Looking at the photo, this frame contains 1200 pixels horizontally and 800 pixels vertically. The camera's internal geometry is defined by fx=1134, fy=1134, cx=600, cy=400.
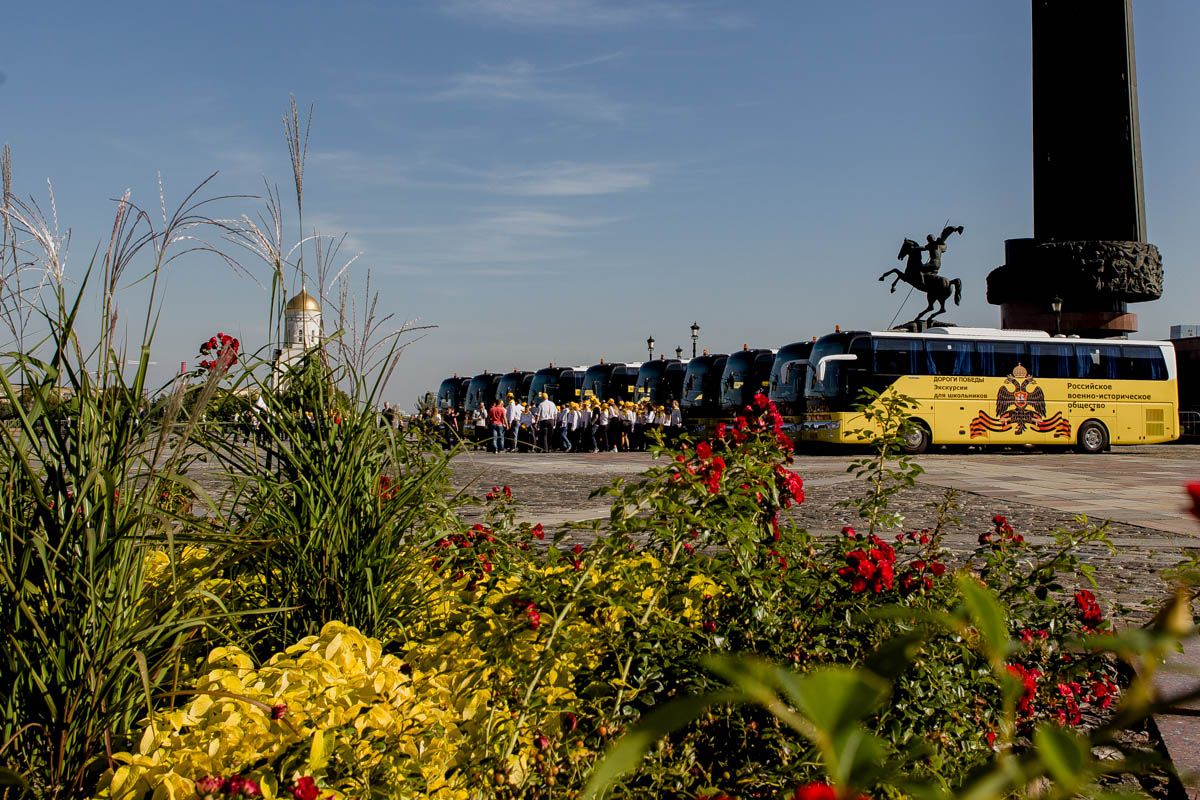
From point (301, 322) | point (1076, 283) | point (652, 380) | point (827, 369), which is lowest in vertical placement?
point (301, 322)

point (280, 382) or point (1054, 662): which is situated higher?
point (280, 382)

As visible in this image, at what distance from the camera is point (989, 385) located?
25.7 meters

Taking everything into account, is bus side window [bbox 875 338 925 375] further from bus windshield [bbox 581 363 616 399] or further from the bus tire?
bus windshield [bbox 581 363 616 399]

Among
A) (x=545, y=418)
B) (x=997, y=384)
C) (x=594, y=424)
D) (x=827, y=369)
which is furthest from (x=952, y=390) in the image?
(x=545, y=418)

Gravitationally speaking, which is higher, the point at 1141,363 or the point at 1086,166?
the point at 1086,166

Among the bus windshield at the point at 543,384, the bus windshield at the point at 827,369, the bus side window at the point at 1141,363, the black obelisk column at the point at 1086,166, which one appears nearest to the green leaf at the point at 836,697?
the bus windshield at the point at 827,369

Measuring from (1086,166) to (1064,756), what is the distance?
28735mm

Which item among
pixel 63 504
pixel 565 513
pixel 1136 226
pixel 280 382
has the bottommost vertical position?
pixel 565 513

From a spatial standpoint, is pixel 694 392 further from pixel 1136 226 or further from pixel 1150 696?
pixel 1150 696

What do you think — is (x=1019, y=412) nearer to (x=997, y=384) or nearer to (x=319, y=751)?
(x=997, y=384)

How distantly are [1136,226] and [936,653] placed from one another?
27.0 metres

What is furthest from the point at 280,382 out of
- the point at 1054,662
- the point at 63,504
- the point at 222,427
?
the point at 1054,662

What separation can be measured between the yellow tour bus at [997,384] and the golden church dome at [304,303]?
70.2ft

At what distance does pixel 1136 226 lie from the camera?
26.8m
